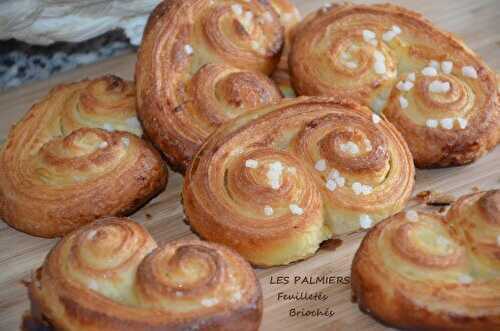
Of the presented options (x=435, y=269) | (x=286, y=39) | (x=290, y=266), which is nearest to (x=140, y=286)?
(x=290, y=266)

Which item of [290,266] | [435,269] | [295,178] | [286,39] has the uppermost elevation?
[286,39]

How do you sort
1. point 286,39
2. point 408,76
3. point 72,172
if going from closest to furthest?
1. point 72,172
2. point 408,76
3. point 286,39

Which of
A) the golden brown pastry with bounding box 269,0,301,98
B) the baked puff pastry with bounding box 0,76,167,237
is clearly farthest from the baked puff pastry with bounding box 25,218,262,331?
the golden brown pastry with bounding box 269,0,301,98

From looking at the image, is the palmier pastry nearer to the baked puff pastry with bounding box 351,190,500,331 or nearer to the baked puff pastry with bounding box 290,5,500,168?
the baked puff pastry with bounding box 290,5,500,168

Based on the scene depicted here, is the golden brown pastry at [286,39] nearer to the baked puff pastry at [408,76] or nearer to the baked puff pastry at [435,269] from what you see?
the baked puff pastry at [408,76]

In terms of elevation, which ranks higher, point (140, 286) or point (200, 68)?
point (200, 68)

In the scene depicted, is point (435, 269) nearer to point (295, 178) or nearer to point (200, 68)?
point (295, 178)
